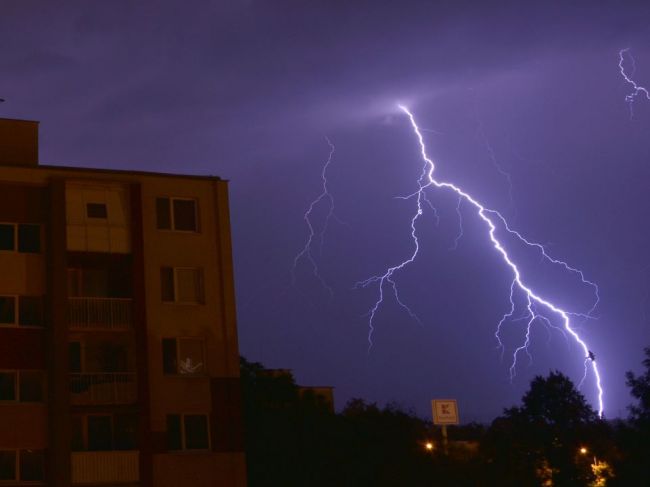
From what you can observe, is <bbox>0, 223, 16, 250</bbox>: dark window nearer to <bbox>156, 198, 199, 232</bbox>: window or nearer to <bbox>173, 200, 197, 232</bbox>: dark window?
<bbox>156, 198, 199, 232</bbox>: window

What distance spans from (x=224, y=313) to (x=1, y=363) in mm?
6826

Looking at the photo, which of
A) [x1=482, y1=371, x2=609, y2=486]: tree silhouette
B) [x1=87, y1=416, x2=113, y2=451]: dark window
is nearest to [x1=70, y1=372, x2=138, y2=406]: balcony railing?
[x1=87, y1=416, x2=113, y2=451]: dark window

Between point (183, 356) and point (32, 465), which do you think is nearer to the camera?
point (32, 465)

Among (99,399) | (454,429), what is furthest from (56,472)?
(454,429)

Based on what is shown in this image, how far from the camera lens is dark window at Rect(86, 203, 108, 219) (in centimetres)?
3109

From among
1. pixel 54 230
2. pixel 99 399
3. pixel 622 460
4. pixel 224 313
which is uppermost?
pixel 54 230

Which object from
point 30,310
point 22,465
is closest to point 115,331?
point 30,310

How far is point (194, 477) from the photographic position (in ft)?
96.5

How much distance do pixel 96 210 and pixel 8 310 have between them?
13.5 ft

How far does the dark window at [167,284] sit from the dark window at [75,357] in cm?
297

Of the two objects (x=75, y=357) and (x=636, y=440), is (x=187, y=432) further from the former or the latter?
(x=636, y=440)

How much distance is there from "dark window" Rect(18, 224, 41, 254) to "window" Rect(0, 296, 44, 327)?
1.49 meters

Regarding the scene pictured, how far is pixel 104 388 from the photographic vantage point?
29781mm

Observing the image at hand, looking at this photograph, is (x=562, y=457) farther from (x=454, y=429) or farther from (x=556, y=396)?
(x=454, y=429)
